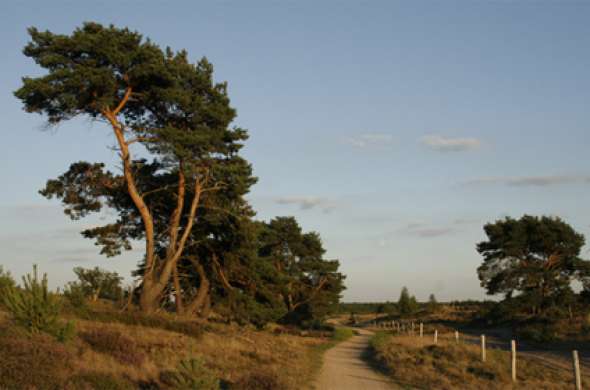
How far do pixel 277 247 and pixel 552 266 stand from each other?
85.6ft

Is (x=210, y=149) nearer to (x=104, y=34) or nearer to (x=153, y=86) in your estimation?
(x=153, y=86)

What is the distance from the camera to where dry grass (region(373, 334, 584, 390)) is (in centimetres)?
1590

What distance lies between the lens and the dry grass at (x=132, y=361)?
1102cm

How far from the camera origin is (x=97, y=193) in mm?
28844

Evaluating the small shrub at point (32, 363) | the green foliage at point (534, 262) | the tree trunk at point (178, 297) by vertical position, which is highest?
the green foliage at point (534, 262)

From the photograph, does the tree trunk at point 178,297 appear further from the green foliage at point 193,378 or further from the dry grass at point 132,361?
the green foliage at point 193,378

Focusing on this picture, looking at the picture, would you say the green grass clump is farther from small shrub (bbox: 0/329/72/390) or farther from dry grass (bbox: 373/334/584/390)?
dry grass (bbox: 373/334/584/390)

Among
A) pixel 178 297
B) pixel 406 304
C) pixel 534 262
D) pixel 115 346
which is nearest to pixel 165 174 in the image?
pixel 178 297

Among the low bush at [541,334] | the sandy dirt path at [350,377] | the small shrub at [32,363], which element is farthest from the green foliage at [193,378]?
the low bush at [541,334]

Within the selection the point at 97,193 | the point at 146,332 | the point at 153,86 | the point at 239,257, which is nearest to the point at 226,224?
the point at 239,257

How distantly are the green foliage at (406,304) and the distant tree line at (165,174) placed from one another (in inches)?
2250

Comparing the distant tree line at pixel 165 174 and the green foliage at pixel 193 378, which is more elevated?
the distant tree line at pixel 165 174

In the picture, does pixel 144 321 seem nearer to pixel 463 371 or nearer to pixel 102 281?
pixel 463 371

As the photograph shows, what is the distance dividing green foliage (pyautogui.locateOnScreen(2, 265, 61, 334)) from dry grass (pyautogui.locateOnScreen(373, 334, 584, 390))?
31.4 feet
